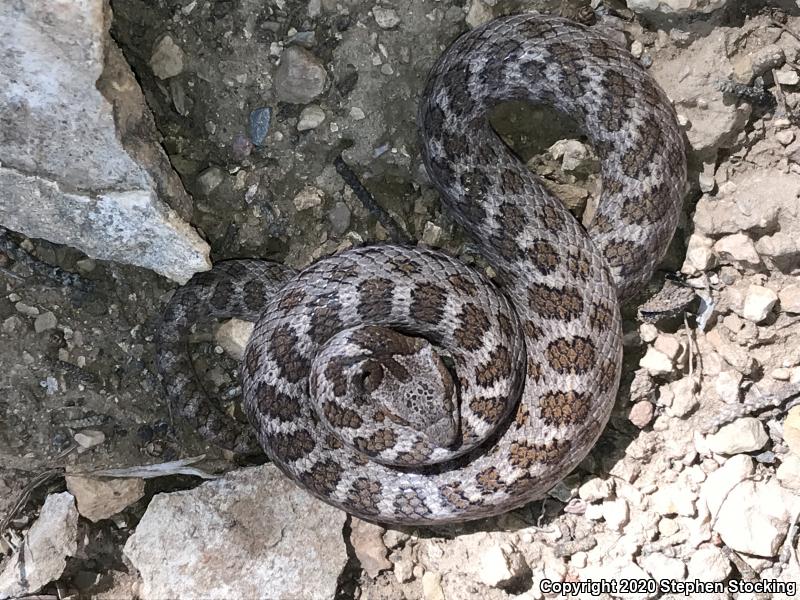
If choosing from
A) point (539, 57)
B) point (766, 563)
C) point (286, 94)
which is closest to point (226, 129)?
point (286, 94)

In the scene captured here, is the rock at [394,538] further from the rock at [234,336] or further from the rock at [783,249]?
the rock at [783,249]

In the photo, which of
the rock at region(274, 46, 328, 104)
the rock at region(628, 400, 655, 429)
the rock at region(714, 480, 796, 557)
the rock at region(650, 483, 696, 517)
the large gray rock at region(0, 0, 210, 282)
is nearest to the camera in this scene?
the large gray rock at region(0, 0, 210, 282)

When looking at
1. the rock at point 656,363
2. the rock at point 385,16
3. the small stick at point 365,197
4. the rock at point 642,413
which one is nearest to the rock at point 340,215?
the small stick at point 365,197

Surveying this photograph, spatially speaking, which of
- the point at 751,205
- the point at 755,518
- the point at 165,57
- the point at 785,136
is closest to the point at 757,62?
the point at 785,136

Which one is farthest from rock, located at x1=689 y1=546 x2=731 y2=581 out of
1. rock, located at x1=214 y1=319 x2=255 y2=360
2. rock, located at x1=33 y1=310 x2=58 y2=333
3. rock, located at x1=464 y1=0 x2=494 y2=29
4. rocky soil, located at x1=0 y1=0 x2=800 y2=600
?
rock, located at x1=33 y1=310 x2=58 y2=333

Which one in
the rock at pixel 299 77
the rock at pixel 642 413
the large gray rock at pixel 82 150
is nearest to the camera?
the large gray rock at pixel 82 150

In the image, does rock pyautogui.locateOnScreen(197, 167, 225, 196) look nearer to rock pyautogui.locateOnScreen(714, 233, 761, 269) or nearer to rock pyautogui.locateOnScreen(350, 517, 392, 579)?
rock pyautogui.locateOnScreen(350, 517, 392, 579)

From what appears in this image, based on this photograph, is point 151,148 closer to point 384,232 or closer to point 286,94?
point 286,94
